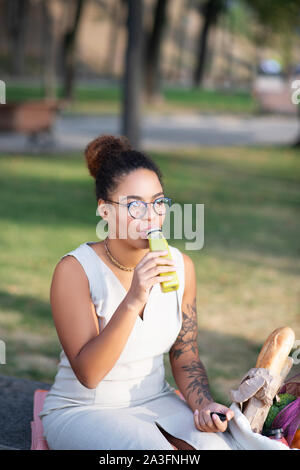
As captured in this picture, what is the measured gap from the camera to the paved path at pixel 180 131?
56.5 feet

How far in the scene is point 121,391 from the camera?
2564 millimetres

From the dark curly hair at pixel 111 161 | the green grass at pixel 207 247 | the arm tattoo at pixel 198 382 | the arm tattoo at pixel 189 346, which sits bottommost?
the green grass at pixel 207 247

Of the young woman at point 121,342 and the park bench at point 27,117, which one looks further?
the park bench at point 27,117

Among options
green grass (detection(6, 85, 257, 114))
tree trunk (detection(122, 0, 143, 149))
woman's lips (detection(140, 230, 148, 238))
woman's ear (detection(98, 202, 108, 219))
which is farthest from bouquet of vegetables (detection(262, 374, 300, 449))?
green grass (detection(6, 85, 257, 114))

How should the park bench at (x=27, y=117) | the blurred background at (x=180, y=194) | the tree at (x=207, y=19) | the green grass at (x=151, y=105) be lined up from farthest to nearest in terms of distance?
the tree at (x=207, y=19) → the green grass at (x=151, y=105) → the park bench at (x=27, y=117) → the blurred background at (x=180, y=194)

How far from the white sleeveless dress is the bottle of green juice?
270 millimetres

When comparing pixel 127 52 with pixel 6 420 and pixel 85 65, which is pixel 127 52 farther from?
pixel 85 65

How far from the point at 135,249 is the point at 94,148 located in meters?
0.49

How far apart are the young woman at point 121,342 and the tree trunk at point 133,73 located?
1054 cm

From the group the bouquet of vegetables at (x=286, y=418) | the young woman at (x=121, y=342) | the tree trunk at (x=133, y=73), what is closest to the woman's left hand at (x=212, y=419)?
the young woman at (x=121, y=342)

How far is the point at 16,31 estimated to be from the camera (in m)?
44.8

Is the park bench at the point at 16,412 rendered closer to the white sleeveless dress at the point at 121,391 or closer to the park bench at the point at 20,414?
the park bench at the point at 20,414

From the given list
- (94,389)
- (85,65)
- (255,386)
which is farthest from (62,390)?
(85,65)

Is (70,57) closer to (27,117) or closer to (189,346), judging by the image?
(27,117)
